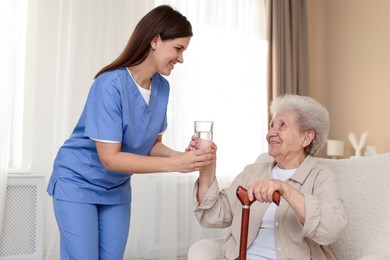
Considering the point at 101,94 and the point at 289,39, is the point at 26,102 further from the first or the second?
the point at 289,39

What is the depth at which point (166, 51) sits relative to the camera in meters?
1.72

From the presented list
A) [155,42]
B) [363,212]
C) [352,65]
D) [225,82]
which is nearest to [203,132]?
[155,42]

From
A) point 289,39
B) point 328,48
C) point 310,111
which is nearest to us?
point 310,111

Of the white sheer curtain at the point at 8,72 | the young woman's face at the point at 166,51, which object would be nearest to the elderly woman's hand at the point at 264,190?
the young woman's face at the point at 166,51

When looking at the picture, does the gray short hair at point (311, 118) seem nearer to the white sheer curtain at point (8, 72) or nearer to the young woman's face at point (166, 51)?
the young woman's face at point (166, 51)

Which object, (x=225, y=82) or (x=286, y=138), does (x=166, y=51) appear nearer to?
(x=286, y=138)

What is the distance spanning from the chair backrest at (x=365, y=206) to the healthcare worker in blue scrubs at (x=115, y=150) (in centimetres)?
64

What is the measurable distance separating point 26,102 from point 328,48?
3.34 m

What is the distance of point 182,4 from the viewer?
4.11 meters

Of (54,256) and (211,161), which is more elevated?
(211,161)

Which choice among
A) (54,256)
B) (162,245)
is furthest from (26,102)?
(162,245)

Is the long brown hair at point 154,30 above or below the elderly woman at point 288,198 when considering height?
above

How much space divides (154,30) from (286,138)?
676mm

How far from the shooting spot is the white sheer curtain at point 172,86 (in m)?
3.44
